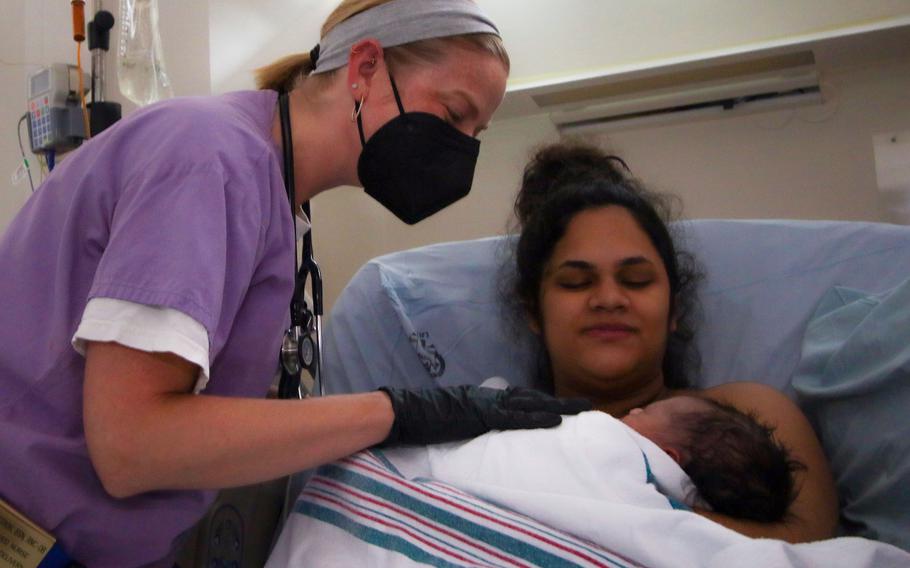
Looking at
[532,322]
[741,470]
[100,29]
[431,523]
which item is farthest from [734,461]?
[100,29]

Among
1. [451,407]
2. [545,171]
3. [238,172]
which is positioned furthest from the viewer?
[545,171]

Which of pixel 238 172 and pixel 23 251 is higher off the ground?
pixel 238 172

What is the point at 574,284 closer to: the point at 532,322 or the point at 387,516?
the point at 532,322

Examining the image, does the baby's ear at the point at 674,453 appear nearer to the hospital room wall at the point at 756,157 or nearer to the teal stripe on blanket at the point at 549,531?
the teal stripe on blanket at the point at 549,531

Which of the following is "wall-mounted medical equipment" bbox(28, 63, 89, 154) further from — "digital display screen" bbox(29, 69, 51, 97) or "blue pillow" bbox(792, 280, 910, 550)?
"blue pillow" bbox(792, 280, 910, 550)

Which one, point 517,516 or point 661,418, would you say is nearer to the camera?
point 517,516

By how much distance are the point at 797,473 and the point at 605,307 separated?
0.45 m

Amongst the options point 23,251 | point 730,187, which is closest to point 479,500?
point 23,251

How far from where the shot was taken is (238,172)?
3.20 ft

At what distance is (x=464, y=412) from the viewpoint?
1111 mm

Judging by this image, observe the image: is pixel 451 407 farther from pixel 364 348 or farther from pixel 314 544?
pixel 364 348

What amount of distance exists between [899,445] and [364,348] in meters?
1.04

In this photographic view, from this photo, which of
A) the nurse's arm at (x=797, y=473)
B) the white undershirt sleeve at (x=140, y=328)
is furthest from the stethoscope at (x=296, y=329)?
the nurse's arm at (x=797, y=473)

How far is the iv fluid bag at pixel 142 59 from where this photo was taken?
7.57 feet
